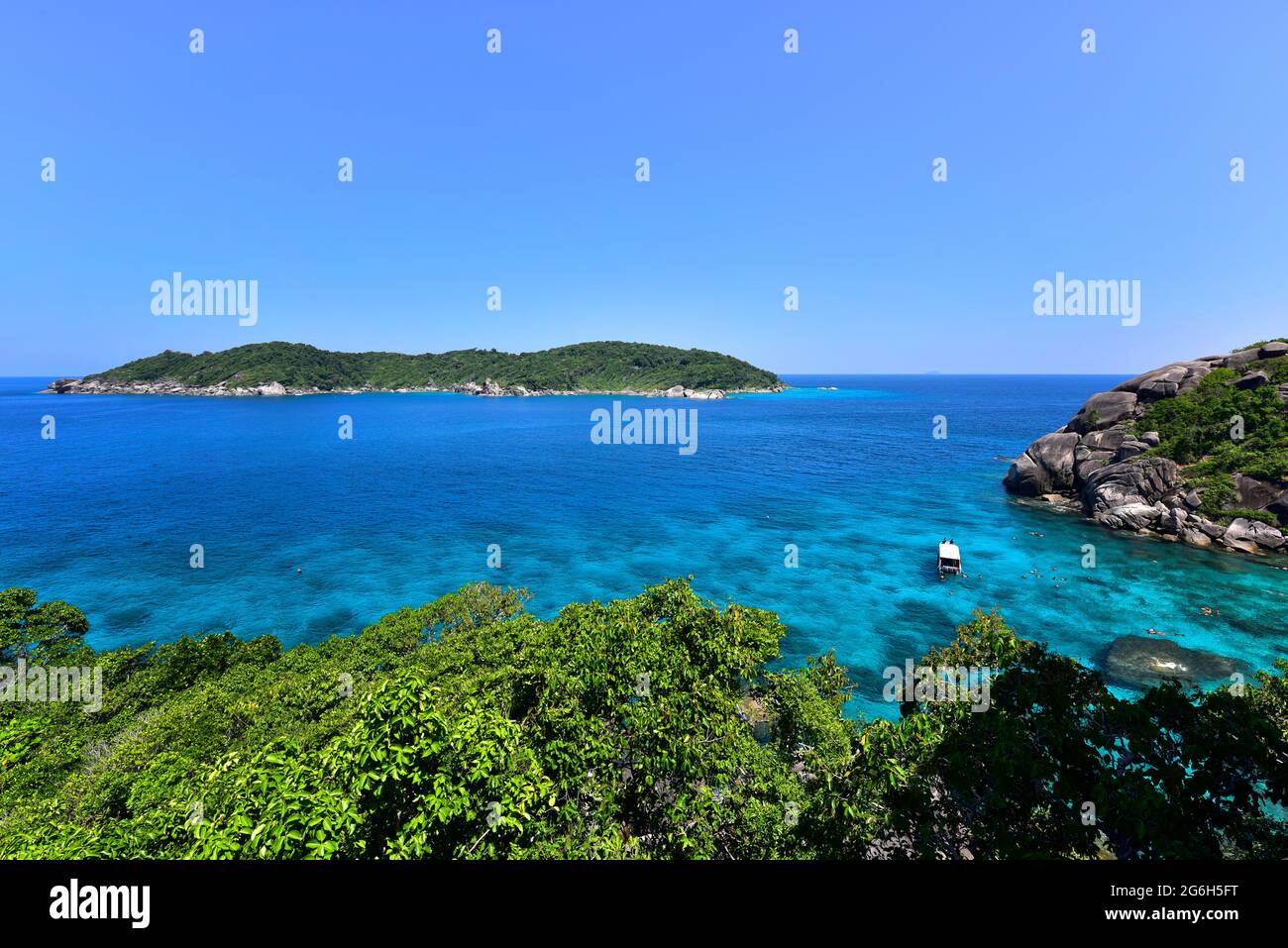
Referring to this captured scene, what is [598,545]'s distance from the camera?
180 feet

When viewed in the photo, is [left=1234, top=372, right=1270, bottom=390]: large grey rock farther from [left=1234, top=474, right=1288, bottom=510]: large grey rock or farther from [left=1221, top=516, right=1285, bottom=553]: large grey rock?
[left=1221, top=516, right=1285, bottom=553]: large grey rock

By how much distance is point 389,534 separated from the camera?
57438 mm

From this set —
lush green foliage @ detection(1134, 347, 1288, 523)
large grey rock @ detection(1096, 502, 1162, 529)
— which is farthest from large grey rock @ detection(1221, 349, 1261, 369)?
large grey rock @ detection(1096, 502, 1162, 529)

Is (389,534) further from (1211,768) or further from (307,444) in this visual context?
(307,444)

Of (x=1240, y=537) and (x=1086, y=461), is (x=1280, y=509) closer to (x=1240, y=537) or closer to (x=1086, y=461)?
(x=1240, y=537)

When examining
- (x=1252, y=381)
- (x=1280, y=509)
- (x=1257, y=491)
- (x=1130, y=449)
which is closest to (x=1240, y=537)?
(x=1280, y=509)

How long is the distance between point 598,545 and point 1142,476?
205 ft

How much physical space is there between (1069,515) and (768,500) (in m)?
35.8

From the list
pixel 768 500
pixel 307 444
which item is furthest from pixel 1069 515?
pixel 307 444

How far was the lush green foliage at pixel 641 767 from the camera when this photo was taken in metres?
9.15

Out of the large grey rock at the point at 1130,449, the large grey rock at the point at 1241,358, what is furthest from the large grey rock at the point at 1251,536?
the large grey rock at the point at 1241,358

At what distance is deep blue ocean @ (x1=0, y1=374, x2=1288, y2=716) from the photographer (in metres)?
37.4

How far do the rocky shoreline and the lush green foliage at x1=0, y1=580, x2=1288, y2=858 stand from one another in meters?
51.7

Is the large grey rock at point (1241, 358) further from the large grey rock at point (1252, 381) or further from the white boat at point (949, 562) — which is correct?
the white boat at point (949, 562)
